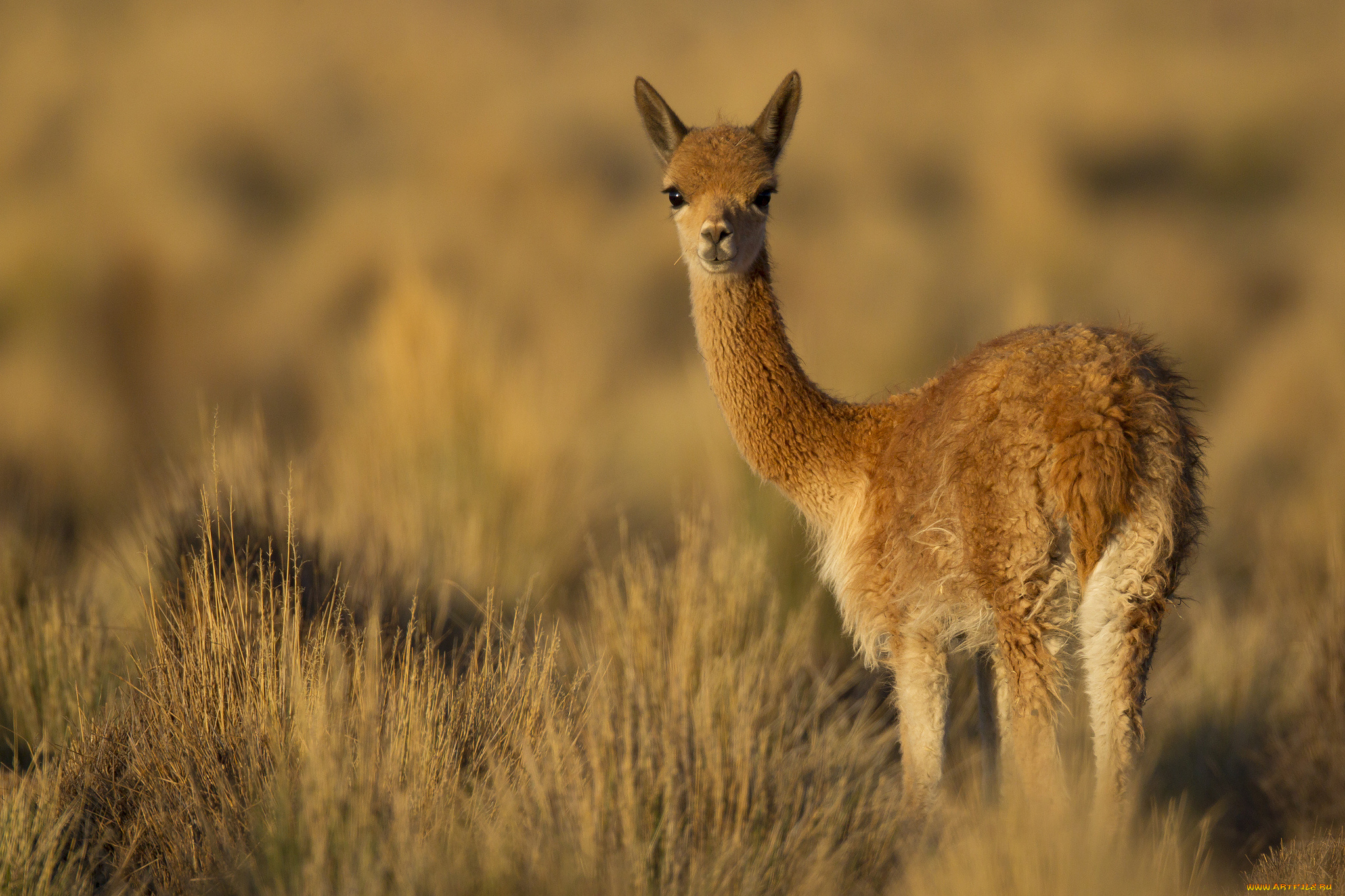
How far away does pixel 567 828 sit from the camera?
2.91 m

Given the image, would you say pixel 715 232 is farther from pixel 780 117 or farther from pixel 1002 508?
pixel 1002 508

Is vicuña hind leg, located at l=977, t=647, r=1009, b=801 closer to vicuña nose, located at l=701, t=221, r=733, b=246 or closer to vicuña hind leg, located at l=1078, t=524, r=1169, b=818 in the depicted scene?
vicuña hind leg, located at l=1078, t=524, r=1169, b=818

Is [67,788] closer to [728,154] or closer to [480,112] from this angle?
[728,154]

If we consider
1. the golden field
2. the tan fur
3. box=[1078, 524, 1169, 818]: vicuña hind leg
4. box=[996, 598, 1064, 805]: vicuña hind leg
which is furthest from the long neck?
box=[1078, 524, 1169, 818]: vicuña hind leg

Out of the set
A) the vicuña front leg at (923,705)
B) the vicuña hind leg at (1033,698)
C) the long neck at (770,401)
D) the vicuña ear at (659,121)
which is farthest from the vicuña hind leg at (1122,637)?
the vicuña ear at (659,121)

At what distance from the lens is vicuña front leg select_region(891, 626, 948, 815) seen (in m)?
3.53

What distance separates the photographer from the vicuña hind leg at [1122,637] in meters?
3.05

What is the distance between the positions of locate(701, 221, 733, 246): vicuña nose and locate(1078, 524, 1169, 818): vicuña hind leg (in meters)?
1.67

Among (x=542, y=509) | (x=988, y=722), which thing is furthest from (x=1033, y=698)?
(x=542, y=509)

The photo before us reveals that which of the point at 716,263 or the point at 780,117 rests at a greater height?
the point at 780,117

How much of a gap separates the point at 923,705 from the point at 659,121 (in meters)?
2.47

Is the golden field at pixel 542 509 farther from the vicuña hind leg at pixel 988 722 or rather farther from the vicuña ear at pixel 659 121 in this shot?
the vicuña ear at pixel 659 121

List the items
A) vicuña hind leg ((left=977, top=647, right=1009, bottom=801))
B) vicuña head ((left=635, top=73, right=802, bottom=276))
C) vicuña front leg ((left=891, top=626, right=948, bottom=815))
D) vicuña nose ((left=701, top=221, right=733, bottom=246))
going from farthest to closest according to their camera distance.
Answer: vicuña head ((left=635, top=73, right=802, bottom=276)) → vicuña nose ((left=701, top=221, right=733, bottom=246)) → vicuña hind leg ((left=977, top=647, right=1009, bottom=801)) → vicuña front leg ((left=891, top=626, right=948, bottom=815))

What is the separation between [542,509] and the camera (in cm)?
636
